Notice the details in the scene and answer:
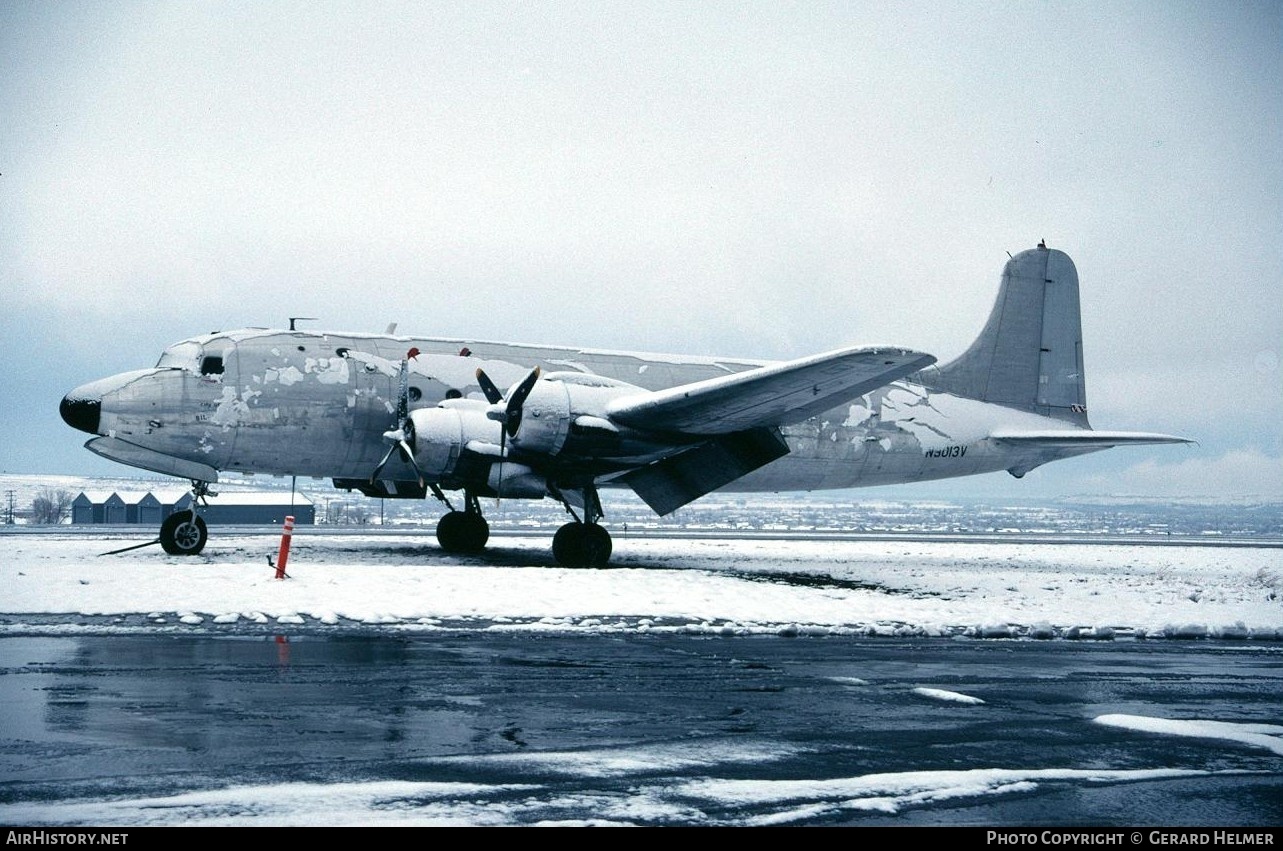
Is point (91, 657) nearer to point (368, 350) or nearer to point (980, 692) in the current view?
point (980, 692)

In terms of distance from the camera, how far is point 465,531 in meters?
25.0

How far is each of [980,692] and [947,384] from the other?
19.3 metres

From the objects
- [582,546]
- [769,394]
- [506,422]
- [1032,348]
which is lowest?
[582,546]

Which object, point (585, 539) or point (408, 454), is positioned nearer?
point (408, 454)

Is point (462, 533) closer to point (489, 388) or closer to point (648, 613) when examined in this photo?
point (489, 388)

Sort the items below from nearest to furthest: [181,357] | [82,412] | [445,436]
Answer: [445,436] → [82,412] → [181,357]

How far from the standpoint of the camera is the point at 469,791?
554 cm

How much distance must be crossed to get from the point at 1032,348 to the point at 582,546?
13.9 meters

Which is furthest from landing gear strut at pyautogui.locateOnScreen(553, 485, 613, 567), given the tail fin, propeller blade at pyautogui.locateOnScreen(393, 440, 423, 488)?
the tail fin

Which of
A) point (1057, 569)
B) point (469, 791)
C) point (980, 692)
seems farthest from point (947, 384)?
point (469, 791)

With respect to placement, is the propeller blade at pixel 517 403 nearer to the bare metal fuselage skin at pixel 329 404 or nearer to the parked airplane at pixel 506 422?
the parked airplane at pixel 506 422

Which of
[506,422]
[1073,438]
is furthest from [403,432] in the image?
[1073,438]

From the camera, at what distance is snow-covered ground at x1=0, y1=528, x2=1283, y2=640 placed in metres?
13.4

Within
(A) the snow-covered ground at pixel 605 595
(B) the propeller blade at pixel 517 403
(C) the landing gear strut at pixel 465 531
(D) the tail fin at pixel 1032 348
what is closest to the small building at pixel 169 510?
(C) the landing gear strut at pixel 465 531
